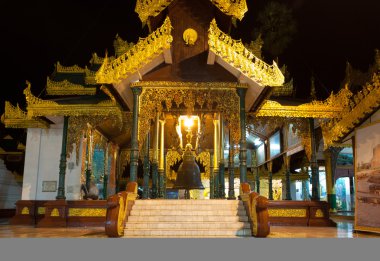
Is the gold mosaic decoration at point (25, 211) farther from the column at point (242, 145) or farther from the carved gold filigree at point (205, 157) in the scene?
the carved gold filigree at point (205, 157)

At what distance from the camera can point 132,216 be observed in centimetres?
905

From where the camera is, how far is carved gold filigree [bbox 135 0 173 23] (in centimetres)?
1155

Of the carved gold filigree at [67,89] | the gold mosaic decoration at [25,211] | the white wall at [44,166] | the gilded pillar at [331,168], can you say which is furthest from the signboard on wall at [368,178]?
the gilded pillar at [331,168]

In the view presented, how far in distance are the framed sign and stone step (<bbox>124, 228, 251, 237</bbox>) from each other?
639 centimetres

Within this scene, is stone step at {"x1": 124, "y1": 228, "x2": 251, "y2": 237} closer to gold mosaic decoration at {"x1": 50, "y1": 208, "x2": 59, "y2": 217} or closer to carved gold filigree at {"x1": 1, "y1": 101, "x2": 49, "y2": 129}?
gold mosaic decoration at {"x1": 50, "y1": 208, "x2": 59, "y2": 217}

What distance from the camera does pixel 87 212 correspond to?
12.3 meters

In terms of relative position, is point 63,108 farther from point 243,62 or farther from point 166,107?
point 243,62

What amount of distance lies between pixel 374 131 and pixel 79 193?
9.89 metres

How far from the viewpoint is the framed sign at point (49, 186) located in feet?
45.3

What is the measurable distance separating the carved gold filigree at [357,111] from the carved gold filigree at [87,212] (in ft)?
23.8

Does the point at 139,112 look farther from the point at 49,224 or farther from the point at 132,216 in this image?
the point at 49,224

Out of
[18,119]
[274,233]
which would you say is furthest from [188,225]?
[18,119]

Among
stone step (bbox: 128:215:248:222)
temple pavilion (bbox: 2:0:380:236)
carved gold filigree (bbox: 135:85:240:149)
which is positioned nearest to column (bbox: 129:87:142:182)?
temple pavilion (bbox: 2:0:380:236)

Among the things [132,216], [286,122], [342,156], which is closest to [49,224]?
[132,216]
